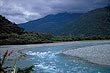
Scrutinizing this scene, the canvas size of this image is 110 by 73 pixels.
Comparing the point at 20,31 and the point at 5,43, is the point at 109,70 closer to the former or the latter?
the point at 5,43

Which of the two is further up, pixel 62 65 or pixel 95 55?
pixel 62 65

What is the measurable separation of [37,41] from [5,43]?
737 inches

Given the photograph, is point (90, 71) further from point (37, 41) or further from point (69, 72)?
point (37, 41)

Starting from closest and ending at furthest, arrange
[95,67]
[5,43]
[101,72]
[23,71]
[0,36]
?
[23,71] → [101,72] → [95,67] → [5,43] → [0,36]

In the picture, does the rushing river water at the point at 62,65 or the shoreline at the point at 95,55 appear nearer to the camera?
the rushing river water at the point at 62,65

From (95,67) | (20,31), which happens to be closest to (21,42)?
(20,31)

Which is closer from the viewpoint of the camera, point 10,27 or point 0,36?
point 0,36

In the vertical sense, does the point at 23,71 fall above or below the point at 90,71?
above

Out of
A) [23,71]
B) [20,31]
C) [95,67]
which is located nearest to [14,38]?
[20,31]

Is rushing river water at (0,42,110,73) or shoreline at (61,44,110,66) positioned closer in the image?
rushing river water at (0,42,110,73)

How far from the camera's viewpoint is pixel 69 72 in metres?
29.5

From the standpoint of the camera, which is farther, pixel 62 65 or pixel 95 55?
pixel 95 55

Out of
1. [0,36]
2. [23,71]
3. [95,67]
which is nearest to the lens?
[23,71]

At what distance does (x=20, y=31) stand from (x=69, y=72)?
13286cm
